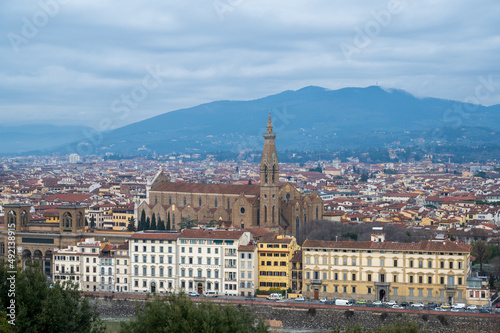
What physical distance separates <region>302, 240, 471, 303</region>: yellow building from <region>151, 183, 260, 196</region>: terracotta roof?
15.5 metres

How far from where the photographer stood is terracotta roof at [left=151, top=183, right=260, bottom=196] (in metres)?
56.1

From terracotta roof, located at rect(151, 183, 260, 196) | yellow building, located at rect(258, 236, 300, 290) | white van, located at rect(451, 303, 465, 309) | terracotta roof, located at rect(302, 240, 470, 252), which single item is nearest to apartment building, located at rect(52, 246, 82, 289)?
yellow building, located at rect(258, 236, 300, 290)

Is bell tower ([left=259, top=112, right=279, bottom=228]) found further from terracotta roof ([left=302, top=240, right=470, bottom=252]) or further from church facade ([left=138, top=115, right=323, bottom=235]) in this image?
terracotta roof ([left=302, top=240, right=470, bottom=252])

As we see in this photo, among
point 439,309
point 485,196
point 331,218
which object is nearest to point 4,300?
point 439,309

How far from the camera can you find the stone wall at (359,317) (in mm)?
35562

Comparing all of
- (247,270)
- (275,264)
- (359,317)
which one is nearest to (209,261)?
(247,270)

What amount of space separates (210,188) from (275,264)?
1707cm

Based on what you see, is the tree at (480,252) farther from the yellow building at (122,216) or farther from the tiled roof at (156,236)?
the yellow building at (122,216)

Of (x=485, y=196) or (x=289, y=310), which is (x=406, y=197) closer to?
(x=485, y=196)

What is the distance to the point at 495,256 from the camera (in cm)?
4762

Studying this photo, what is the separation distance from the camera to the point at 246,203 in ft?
177

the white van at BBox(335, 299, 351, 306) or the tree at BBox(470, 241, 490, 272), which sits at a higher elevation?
the tree at BBox(470, 241, 490, 272)

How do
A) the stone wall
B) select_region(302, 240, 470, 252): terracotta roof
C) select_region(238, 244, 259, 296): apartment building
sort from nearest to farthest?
the stone wall < select_region(302, 240, 470, 252): terracotta roof < select_region(238, 244, 259, 296): apartment building

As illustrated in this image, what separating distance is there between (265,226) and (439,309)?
1740 cm
